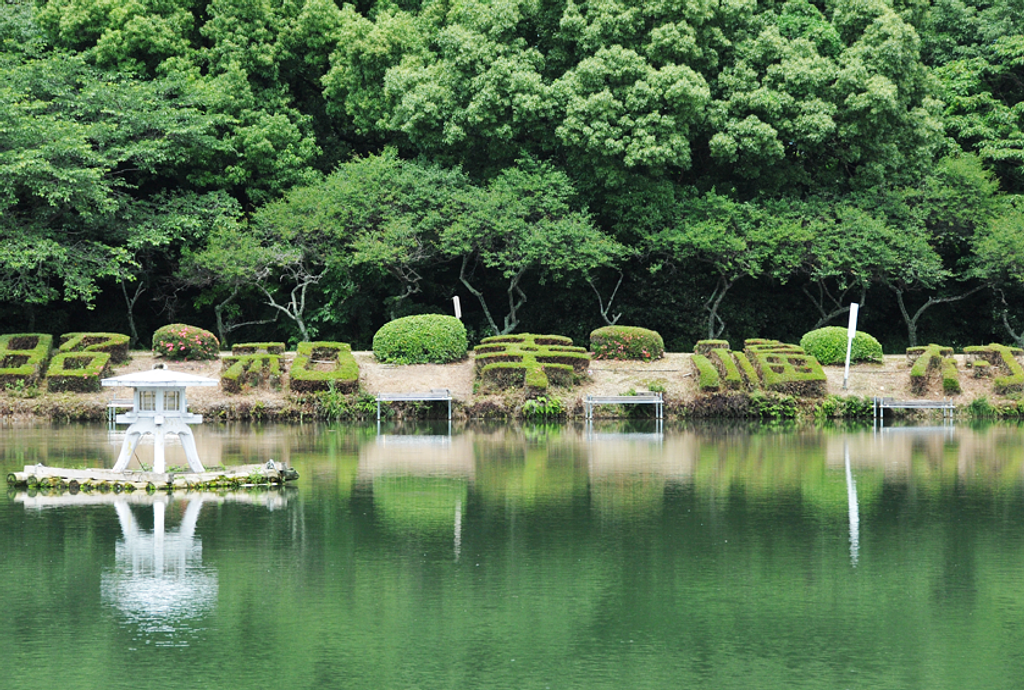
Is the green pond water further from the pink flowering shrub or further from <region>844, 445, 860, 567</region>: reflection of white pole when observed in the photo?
the pink flowering shrub

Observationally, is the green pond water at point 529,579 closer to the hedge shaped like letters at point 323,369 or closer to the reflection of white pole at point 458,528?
the reflection of white pole at point 458,528

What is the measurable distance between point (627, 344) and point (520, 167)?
24.4ft

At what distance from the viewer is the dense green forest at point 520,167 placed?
36.1 meters

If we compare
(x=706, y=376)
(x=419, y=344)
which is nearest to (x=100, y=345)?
(x=419, y=344)

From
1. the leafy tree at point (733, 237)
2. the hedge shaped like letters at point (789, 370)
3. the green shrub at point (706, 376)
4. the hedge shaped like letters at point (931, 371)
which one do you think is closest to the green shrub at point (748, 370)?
the hedge shaped like letters at point (789, 370)

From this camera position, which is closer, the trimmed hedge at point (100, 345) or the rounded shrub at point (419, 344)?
the trimmed hedge at point (100, 345)

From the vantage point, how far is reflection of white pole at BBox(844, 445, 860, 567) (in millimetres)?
13250

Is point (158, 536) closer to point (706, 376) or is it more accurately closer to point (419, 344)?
point (706, 376)

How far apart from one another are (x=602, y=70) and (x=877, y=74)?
8480mm

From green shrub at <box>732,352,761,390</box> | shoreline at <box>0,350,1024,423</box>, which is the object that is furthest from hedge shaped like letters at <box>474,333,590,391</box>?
green shrub at <box>732,352,761,390</box>

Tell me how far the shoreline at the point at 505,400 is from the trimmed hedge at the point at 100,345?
48cm

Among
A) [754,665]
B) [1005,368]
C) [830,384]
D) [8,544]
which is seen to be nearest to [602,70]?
[830,384]

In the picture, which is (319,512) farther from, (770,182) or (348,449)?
(770,182)

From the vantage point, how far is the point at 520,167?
126 ft
